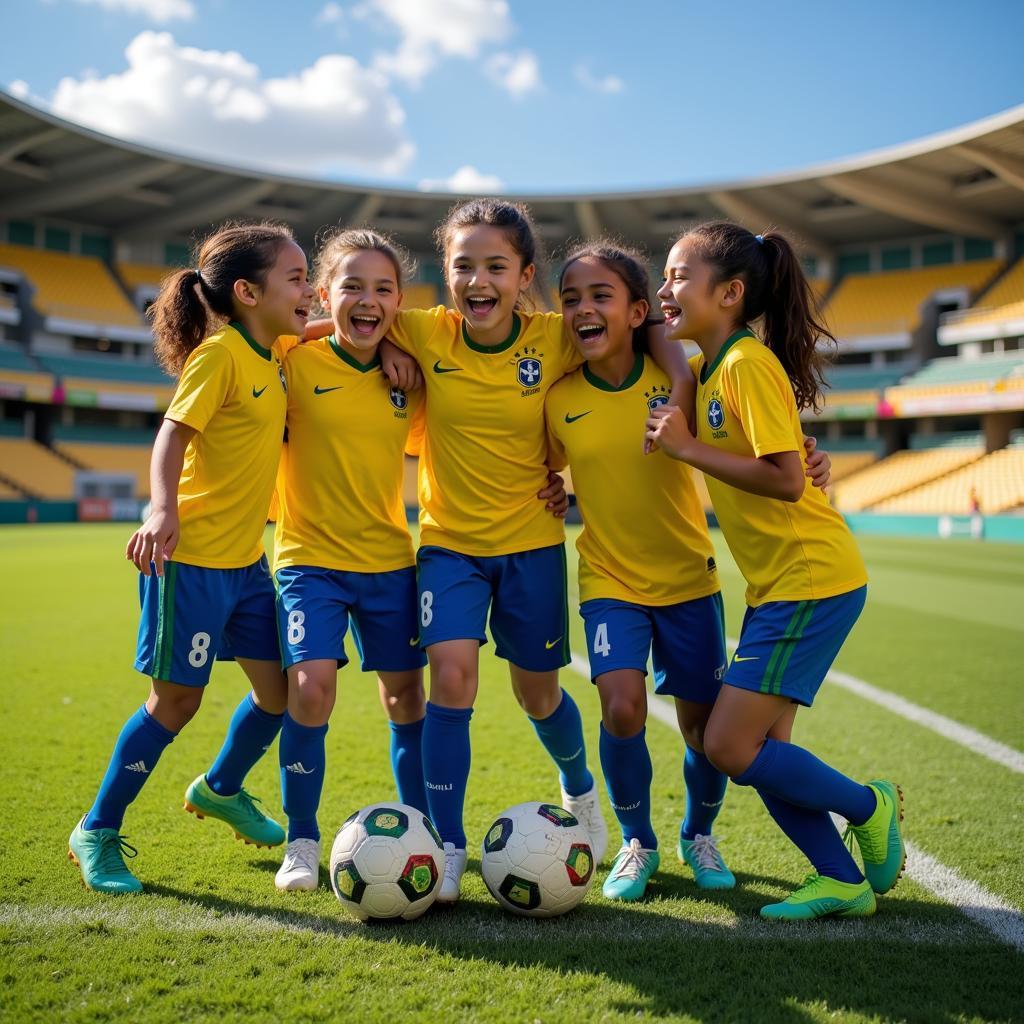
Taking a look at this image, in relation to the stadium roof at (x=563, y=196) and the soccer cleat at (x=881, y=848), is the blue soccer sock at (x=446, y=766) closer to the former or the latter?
the soccer cleat at (x=881, y=848)

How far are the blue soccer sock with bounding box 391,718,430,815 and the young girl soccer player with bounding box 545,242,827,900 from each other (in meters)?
0.63

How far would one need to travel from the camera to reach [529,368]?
10.7 feet

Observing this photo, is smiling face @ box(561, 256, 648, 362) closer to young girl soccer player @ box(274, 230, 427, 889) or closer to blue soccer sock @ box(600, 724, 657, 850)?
young girl soccer player @ box(274, 230, 427, 889)

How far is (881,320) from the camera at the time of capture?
35.9 meters

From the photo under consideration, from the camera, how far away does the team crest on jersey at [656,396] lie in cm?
316

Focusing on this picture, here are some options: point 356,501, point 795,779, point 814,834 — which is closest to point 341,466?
point 356,501

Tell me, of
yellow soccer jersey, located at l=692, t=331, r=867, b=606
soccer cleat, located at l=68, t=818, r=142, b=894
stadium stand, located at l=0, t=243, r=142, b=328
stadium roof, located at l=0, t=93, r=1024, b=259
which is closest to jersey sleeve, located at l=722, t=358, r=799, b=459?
yellow soccer jersey, located at l=692, t=331, r=867, b=606

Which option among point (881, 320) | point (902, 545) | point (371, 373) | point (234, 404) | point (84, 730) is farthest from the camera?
point (881, 320)

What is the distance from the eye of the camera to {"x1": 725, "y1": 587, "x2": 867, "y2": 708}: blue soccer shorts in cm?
267

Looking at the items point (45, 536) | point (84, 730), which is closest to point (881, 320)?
point (45, 536)

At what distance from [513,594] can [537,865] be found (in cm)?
90

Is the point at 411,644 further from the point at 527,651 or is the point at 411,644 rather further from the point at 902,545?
the point at 902,545

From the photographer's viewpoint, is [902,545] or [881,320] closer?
[902,545]

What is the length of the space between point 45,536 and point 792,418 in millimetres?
22231
